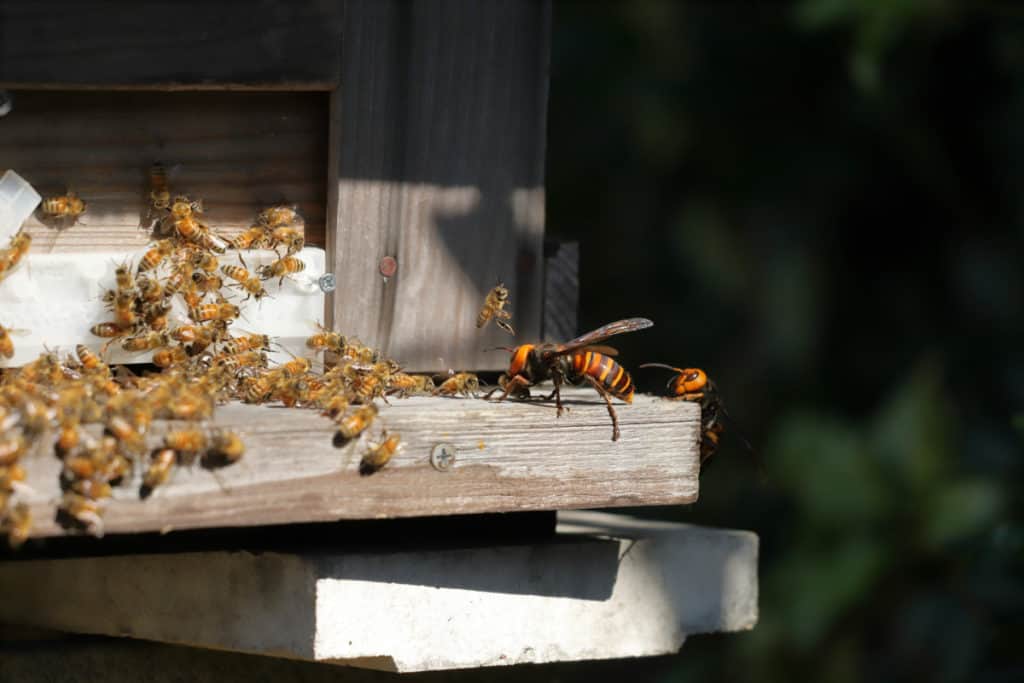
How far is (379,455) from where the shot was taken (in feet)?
9.95

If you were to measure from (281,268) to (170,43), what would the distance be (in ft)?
1.74

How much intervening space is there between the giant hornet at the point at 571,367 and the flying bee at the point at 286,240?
1.78 feet

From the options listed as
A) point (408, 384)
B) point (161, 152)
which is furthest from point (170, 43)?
point (408, 384)

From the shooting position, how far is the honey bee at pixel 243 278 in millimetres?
3537

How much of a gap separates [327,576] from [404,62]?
1234 millimetres

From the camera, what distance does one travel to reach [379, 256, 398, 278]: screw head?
3783 mm

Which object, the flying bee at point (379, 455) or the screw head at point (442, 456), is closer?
the flying bee at point (379, 455)

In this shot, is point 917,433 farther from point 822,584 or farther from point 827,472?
point 822,584

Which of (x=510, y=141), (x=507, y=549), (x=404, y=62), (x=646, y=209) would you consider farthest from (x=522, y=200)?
(x=646, y=209)

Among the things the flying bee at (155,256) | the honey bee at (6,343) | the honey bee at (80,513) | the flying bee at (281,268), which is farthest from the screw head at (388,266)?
the honey bee at (80,513)

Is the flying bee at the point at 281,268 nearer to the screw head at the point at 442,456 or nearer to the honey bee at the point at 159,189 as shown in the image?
the honey bee at the point at 159,189

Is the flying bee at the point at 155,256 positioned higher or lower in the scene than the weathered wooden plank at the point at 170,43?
lower

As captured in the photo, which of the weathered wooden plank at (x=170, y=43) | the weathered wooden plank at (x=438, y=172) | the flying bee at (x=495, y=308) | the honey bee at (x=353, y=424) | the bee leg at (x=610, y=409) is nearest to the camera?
the honey bee at (x=353, y=424)

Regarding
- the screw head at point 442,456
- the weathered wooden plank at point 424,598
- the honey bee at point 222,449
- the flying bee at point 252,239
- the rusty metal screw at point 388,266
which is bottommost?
the weathered wooden plank at point 424,598
